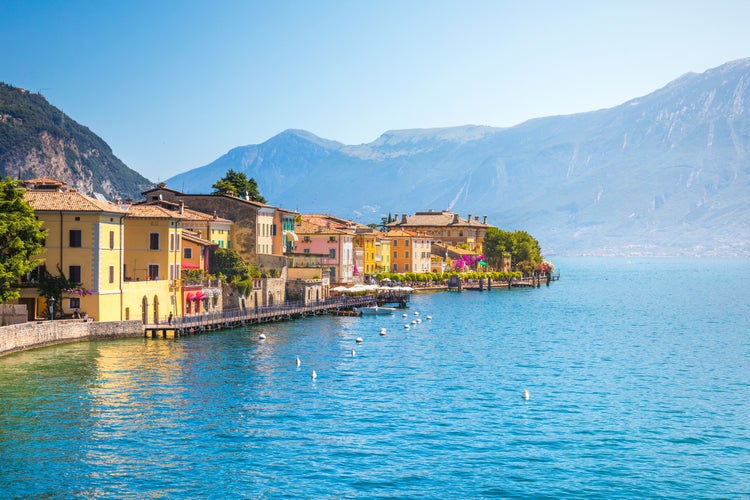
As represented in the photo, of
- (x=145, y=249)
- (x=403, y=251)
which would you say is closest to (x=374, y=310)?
(x=145, y=249)

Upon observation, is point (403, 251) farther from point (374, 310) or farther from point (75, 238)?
point (75, 238)

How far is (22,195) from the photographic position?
64.9 metres

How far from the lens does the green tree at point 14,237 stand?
204 ft

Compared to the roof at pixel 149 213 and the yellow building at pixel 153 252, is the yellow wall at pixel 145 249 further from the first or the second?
the roof at pixel 149 213

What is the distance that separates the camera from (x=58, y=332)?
6531 centimetres

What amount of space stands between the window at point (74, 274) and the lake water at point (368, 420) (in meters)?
5.86

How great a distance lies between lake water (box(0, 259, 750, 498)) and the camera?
36.4 m

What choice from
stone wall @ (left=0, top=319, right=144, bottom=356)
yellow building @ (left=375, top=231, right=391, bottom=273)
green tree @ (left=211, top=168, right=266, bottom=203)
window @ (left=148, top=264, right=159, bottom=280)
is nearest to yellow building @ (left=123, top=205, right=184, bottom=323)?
window @ (left=148, top=264, right=159, bottom=280)

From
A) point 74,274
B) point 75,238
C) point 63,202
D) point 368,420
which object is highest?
point 63,202

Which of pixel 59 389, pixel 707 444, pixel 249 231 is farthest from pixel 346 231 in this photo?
pixel 707 444

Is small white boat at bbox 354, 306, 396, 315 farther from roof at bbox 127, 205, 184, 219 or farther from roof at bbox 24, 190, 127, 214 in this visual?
roof at bbox 24, 190, 127, 214

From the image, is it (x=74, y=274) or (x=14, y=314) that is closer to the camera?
(x=14, y=314)

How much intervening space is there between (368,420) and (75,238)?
33.6 metres

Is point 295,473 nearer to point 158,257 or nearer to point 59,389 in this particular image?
point 59,389
